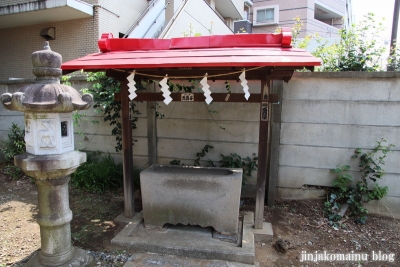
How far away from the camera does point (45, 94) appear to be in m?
2.76

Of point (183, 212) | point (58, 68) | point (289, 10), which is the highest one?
point (289, 10)

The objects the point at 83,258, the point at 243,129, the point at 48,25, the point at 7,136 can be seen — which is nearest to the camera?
the point at 83,258

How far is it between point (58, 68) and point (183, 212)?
2.54 meters

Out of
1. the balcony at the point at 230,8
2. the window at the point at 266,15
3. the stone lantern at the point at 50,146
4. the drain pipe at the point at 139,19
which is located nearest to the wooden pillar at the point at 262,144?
the stone lantern at the point at 50,146

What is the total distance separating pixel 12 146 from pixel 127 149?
435cm

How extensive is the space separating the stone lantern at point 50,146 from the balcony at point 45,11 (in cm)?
637

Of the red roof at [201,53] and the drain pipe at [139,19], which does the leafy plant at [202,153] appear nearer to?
the red roof at [201,53]

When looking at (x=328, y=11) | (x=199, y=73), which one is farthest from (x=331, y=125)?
(x=328, y=11)

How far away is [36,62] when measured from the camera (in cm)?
283

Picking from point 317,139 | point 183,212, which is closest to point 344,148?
point 317,139

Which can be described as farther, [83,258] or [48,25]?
[48,25]

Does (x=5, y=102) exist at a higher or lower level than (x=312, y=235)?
higher

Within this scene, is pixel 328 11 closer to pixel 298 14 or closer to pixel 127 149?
pixel 298 14

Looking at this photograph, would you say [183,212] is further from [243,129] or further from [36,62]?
[36,62]
